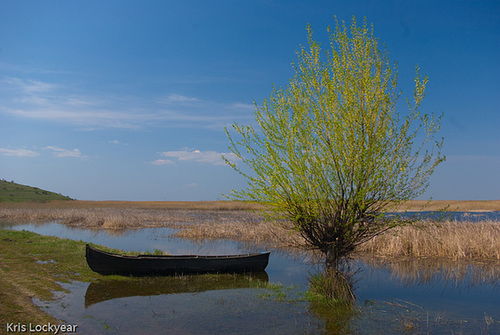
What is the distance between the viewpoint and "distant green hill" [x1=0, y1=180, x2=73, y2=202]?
74.3m

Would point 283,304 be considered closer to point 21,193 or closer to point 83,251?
point 83,251

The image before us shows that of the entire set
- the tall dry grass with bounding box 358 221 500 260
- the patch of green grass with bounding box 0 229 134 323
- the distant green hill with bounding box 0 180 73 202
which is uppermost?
the distant green hill with bounding box 0 180 73 202

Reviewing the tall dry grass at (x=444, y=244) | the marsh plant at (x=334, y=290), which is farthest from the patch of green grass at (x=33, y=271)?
the tall dry grass at (x=444, y=244)

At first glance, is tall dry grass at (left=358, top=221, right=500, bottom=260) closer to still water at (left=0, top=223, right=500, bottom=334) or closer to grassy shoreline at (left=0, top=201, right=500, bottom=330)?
grassy shoreline at (left=0, top=201, right=500, bottom=330)

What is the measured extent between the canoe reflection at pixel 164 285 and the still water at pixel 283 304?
0.03 m

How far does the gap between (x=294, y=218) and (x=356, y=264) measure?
886 centimetres

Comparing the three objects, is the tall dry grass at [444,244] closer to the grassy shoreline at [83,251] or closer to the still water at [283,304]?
the grassy shoreline at [83,251]

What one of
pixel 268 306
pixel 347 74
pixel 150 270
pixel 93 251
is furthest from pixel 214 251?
pixel 347 74

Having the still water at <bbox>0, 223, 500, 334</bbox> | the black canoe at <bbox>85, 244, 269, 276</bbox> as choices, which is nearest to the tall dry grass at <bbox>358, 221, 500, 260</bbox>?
the still water at <bbox>0, 223, 500, 334</bbox>

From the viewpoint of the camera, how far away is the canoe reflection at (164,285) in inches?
499

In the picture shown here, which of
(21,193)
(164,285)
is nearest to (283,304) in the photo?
(164,285)

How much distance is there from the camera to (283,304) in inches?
471

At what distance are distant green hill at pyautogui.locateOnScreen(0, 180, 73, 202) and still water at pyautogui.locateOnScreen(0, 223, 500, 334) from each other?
233 ft

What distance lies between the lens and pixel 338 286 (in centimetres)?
1175
